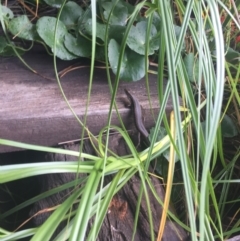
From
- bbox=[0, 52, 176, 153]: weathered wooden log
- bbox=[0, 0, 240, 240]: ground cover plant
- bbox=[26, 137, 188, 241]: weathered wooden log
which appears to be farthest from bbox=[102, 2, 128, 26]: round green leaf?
bbox=[26, 137, 188, 241]: weathered wooden log

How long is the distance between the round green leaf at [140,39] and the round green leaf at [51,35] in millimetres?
112

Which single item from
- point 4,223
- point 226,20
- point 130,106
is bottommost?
point 4,223

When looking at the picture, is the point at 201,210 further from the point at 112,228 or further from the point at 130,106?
the point at 130,106

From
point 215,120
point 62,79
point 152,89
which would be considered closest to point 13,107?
point 62,79

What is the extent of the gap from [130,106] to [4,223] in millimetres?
388

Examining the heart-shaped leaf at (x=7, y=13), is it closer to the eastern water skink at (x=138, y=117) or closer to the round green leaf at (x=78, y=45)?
the round green leaf at (x=78, y=45)

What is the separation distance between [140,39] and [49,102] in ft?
0.69

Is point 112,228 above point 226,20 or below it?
below

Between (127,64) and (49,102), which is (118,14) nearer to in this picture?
(127,64)

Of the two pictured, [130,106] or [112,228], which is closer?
[112,228]

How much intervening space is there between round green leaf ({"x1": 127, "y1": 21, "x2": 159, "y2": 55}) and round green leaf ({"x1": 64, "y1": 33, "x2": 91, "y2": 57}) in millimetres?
82

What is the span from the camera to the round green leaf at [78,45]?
2.85 feet

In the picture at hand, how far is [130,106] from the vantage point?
84 centimetres

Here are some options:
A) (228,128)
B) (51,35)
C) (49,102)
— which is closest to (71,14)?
(51,35)
